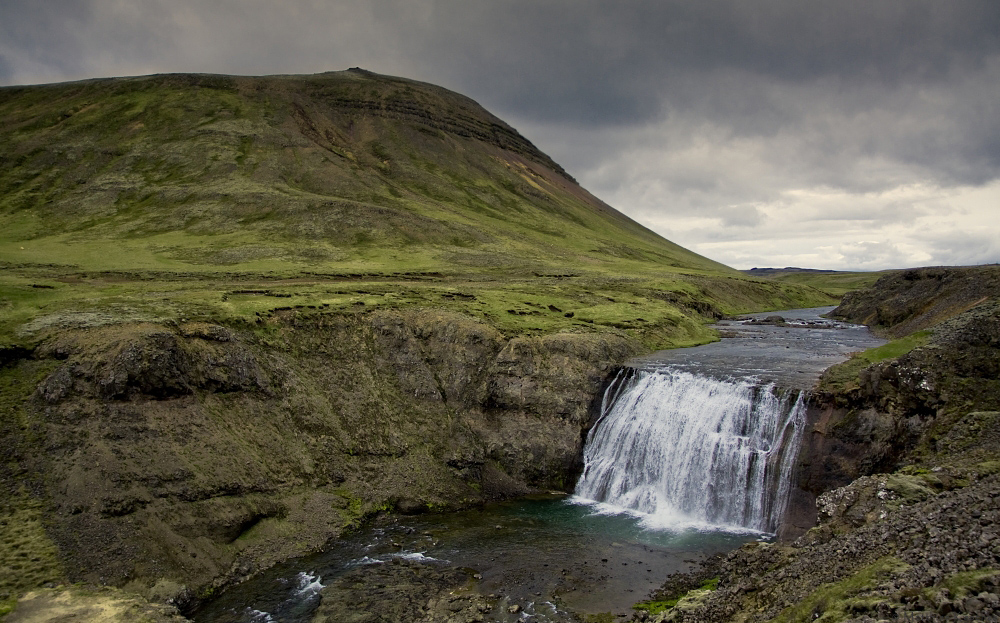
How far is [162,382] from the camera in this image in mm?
36656

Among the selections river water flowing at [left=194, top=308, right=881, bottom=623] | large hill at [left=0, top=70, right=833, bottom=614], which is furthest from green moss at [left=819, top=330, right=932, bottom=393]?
large hill at [left=0, top=70, right=833, bottom=614]

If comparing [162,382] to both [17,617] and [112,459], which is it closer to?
[112,459]

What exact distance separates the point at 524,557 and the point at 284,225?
94.7 metres

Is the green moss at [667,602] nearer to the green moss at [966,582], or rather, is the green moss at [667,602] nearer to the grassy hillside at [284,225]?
the green moss at [966,582]

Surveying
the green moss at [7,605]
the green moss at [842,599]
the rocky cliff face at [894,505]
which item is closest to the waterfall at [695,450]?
the rocky cliff face at [894,505]

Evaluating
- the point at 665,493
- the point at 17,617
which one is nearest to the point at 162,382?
the point at 17,617

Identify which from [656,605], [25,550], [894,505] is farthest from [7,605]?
[894,505]

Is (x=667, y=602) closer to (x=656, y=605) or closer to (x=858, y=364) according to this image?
(x=656, y=605)

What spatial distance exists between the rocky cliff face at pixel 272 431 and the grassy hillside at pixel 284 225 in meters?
5.02

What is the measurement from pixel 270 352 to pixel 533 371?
21378 mm

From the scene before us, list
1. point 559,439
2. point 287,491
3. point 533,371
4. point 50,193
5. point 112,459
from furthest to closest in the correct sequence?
point 50,193 → point 533,371 → point 559,439 → point 287,491 → point 112,459

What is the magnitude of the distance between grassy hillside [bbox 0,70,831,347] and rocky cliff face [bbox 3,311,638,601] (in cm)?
502

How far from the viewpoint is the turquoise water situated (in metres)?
26.7

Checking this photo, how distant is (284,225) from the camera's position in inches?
4313
